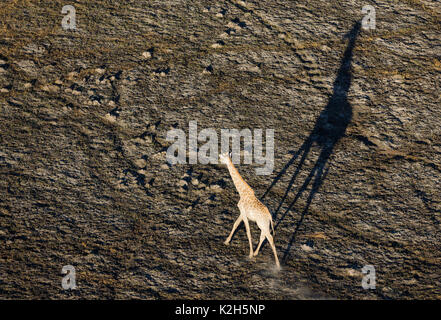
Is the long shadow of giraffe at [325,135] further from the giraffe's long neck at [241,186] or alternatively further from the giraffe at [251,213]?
the giraffe's long neck at [241,186]

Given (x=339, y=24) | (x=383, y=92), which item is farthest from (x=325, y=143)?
(x=339, y=24)

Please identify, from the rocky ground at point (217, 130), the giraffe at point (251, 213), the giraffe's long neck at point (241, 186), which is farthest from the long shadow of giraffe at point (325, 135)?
the giraffe's long neck at point (241, 186)

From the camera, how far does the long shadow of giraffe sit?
890 centimetres

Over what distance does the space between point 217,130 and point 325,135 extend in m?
1.81

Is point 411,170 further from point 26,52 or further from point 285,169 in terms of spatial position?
point 26,52

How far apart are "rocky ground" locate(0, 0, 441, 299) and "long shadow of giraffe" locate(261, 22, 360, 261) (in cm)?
3

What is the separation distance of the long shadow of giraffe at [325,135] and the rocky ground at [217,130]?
0.03m

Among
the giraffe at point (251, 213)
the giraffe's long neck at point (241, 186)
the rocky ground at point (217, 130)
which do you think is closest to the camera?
the giraffe at point (251, 213)

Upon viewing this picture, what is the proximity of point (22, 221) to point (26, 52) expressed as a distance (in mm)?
4161

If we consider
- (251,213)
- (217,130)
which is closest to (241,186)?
(251,213)

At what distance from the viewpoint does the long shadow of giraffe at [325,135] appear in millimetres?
8898

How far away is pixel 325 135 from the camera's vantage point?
9875 mm

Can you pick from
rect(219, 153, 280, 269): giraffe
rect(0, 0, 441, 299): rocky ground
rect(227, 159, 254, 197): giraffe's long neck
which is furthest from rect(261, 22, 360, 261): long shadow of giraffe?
rect(227, 159, 254, 197): giraffe's long neck

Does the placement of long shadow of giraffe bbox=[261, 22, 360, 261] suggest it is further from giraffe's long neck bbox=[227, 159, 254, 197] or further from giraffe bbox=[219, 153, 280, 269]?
giraffe's long neck bbox=[227, 159, 254, 197]
